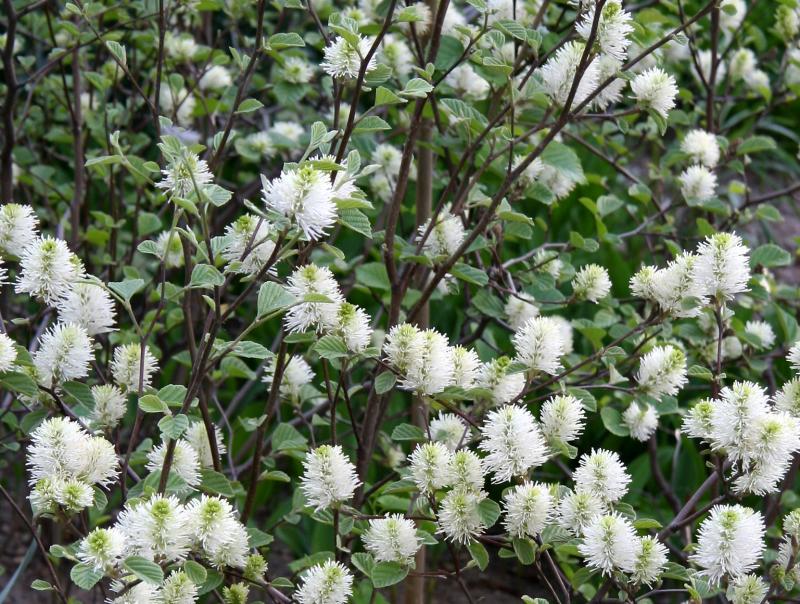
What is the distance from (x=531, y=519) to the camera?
4.04 feet

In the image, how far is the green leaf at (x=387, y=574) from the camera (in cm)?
128

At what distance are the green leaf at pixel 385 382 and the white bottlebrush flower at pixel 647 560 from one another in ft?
1.21

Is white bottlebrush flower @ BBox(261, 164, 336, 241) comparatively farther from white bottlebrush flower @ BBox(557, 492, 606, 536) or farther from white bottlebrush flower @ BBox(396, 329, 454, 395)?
white bottlebrush flower @ BBox(557, 492, 606, 536)

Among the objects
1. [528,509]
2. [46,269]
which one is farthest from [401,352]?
[46,269]

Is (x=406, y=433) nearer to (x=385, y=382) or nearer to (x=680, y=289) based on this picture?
(x=385, y=382)

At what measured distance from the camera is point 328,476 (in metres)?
1.26

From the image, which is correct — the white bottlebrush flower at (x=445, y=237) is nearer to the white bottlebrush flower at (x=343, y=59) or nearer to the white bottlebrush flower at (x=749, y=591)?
the white bottlebrush flower at (x=343, y=59)

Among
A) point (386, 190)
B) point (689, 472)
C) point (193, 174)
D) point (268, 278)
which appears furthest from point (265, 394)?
point (193, 174)

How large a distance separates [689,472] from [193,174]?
1.81 meters

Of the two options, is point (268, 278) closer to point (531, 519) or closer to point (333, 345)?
point (333, 345)

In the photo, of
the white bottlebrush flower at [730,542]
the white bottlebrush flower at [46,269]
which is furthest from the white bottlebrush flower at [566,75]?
the white bottlebrush flower at [46,269]

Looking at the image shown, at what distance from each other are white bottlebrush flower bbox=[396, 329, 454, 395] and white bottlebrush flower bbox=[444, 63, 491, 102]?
774 millimetres

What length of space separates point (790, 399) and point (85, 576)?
95 centimetres

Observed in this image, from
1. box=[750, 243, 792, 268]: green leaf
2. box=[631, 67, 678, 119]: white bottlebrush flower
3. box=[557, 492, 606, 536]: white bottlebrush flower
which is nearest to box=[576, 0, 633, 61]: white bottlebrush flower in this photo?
box=[631, 67, 678, 119]: white bottlebrush flower
